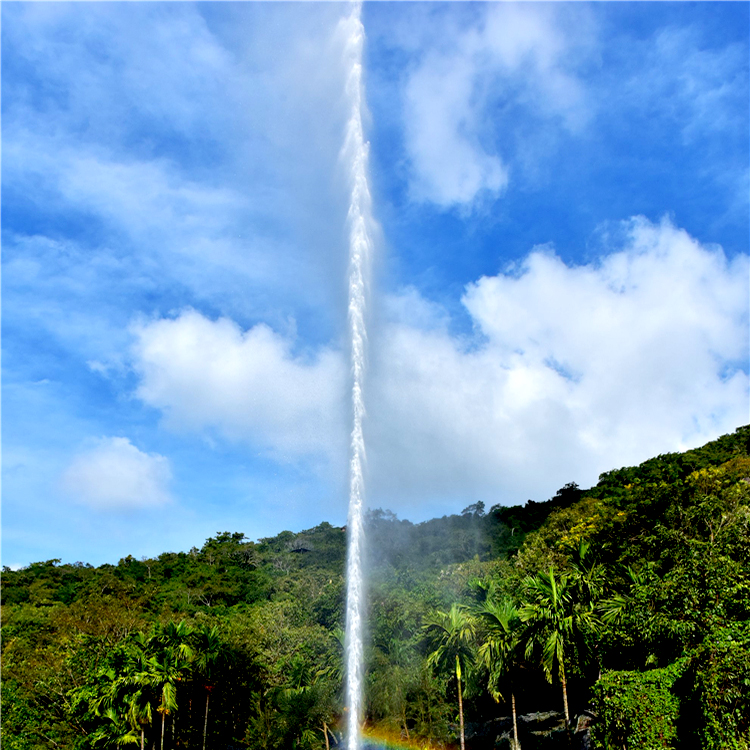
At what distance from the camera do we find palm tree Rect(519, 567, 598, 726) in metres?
26.8

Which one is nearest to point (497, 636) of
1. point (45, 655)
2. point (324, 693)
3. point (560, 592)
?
point (560, 592)

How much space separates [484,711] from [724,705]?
108 ft

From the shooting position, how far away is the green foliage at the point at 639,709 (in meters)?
18.4

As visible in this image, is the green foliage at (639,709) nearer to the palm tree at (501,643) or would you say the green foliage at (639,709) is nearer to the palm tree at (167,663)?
the palm tree at (501,643)

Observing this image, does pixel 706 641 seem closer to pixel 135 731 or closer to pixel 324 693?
pixel 324 693

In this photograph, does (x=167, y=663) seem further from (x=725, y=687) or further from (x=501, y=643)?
(x=725, y=687)

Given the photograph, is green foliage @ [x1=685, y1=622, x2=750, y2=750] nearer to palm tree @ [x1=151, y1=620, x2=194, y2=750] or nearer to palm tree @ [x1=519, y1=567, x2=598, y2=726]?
palm tree @ [x1=519, y1=567, x2=598, y2=726]

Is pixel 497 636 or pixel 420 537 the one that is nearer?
pixel 497 636

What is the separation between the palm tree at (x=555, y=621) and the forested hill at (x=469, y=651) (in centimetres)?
8

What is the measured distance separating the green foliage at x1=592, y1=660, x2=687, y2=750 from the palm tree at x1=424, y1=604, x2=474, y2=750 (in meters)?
Answer: 10.5

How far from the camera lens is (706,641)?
16.2m

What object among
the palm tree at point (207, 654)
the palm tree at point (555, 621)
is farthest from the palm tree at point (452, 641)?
the palm tree at point (207, 654)

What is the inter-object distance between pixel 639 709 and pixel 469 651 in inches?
508

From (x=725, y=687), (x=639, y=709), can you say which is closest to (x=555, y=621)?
(x=639, y=709)
